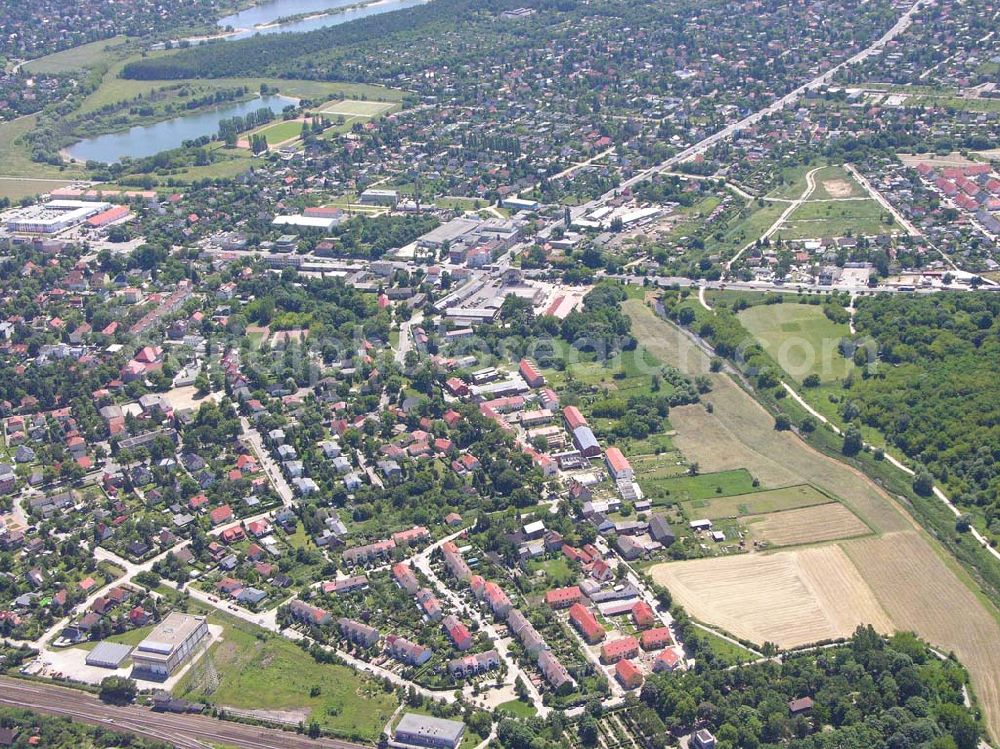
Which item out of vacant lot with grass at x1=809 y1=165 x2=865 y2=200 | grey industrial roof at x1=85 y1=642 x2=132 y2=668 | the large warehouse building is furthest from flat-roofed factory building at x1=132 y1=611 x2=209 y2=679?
vacant lot with grass at x1=809 y1=165 x2=865 y2=200

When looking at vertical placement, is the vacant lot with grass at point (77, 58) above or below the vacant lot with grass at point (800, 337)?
above

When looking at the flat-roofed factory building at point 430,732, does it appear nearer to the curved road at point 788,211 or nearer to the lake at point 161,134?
the curved road at point 788,211

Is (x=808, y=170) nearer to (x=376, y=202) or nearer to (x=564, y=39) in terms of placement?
(x=376, y=202)

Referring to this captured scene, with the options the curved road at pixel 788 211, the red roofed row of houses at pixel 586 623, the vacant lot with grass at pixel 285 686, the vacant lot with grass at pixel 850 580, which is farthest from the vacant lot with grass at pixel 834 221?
the vacant lot with grass at pixel 285 686

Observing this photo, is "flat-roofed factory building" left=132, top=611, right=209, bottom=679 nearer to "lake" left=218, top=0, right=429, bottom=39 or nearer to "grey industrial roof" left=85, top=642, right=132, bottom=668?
"grey industrial roof" left=85, top=642, right=132, bottom=668

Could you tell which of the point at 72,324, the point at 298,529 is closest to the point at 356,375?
the point at 298,529

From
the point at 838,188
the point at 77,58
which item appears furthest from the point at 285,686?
the point at 77,58
